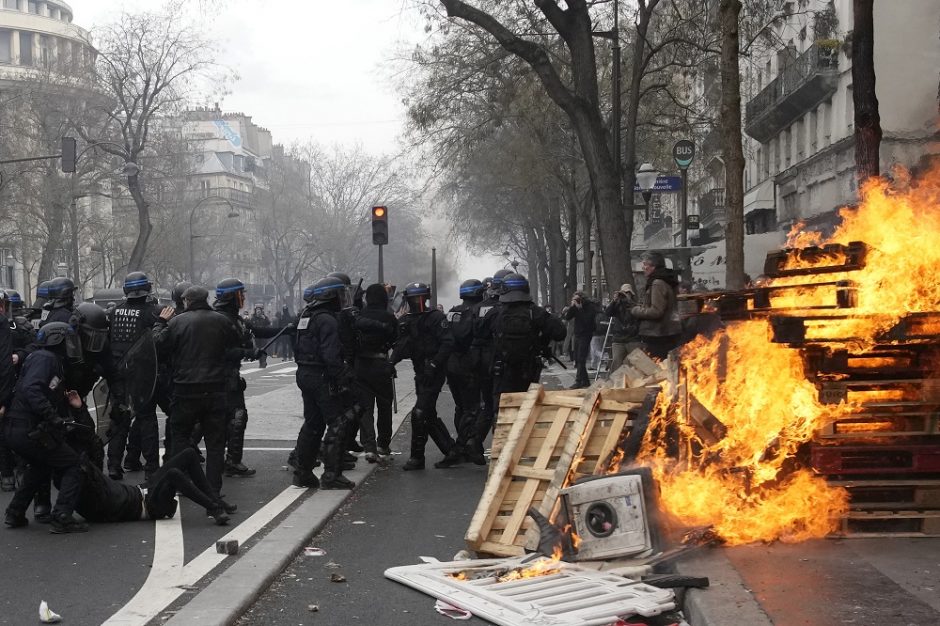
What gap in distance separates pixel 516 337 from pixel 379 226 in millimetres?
7112

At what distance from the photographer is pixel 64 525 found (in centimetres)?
802

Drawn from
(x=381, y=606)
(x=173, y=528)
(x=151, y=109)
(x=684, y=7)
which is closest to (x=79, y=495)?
(x=173, y=528)

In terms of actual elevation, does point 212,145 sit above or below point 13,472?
above

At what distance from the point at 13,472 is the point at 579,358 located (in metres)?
13.5

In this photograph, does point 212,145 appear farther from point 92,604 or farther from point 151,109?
point 92,604

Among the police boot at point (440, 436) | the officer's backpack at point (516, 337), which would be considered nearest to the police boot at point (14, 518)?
the police boot at point (440, 436)

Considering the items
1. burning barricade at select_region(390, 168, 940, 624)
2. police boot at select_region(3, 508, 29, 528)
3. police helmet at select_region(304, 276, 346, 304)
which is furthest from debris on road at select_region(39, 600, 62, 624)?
police helmet at select_region(304, 276, 346, 304)

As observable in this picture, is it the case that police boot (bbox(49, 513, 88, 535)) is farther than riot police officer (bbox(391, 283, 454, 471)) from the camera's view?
No

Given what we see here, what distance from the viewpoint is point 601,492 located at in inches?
263

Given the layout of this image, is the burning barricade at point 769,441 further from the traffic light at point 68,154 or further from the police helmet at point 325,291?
the traffic light at point 68,154

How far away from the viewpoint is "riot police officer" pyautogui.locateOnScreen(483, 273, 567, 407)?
10.7 meters

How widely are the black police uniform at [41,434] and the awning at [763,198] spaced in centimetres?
3391

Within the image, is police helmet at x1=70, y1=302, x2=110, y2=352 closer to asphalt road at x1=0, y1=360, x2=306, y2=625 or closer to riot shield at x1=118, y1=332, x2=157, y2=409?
riot shield at x1=118, y1=332, x2=157, y2=409

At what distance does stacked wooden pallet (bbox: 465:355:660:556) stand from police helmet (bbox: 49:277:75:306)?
18.2 ft
